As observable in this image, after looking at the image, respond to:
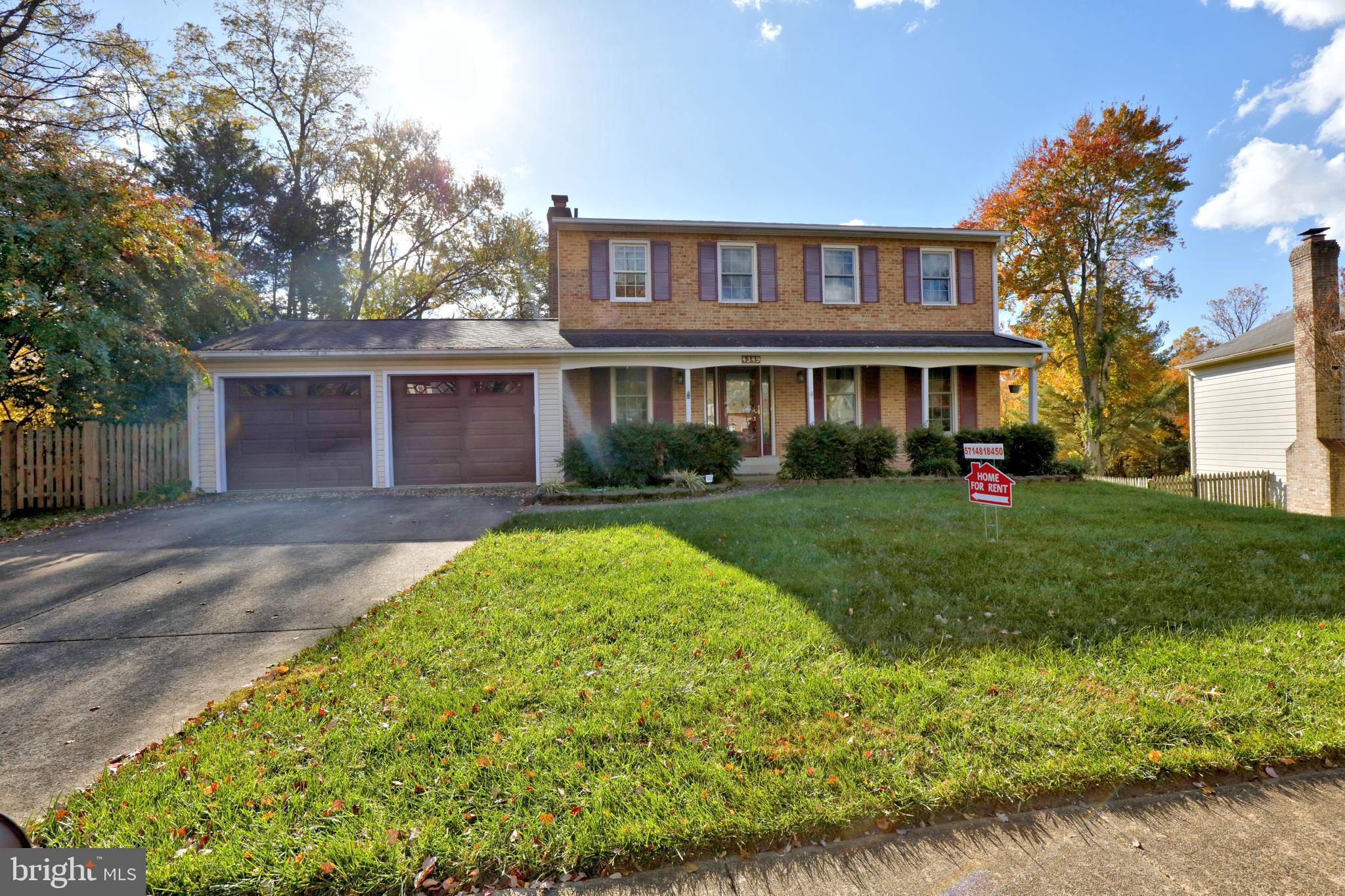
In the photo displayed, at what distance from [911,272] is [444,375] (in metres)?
11.9

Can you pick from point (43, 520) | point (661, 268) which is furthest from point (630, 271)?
point (43, 520)

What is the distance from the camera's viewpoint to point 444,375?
12305 mm

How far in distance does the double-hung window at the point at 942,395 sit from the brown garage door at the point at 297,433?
13.6m

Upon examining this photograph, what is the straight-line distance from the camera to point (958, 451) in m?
12.5

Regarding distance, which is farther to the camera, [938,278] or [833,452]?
[938,278]

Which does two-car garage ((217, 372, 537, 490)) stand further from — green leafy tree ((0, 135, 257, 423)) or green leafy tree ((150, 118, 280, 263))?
green leafy tree ((150, 118, 280, 263))

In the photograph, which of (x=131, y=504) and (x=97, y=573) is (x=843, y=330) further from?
(x=131, y=504)

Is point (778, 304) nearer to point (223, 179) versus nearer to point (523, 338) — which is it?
point (523, 338)

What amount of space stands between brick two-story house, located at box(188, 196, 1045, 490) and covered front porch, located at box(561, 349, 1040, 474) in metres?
0.04

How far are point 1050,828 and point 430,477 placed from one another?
12.2 meters

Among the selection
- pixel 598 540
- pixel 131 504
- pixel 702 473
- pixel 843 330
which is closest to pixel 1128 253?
pixel 843 330

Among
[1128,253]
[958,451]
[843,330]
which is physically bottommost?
[958,451]

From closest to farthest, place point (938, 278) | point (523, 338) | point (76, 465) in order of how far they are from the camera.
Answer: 1. point (76, 465)
2. point (523, 338)
3. point (938, 278)

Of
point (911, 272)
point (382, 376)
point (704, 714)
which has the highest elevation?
point (911, 272)
